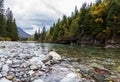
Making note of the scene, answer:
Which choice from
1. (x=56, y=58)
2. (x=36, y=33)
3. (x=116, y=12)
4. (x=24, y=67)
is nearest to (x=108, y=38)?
(x=116, y=12)

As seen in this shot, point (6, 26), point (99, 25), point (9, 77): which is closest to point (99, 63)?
point (9, 77)

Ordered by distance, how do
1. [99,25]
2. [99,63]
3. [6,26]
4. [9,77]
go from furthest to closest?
[6,26] → [99,25] → [99,63] → [9,77]

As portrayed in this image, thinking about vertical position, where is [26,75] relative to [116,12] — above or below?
below

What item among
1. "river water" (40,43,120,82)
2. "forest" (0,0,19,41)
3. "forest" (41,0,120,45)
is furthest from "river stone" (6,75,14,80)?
"forest" (0,0,19,41)

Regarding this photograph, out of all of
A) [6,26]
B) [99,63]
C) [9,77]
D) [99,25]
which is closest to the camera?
[9,77]

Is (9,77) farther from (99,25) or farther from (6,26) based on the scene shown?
(6,26)

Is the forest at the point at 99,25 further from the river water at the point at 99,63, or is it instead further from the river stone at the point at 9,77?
the river stone at the point at 9,77

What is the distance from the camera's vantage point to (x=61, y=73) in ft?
32.1

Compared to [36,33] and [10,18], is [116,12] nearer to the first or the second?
[10,18]

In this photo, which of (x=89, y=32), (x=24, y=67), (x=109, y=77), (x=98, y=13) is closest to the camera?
(x=109, y=77)

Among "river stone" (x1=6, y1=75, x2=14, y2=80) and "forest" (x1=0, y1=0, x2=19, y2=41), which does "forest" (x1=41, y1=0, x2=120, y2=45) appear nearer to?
"forest" (x1=0, y1=0, x2=19, y2=41)

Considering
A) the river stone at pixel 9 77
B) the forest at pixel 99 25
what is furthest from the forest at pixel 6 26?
the river stone at pixel 9 77

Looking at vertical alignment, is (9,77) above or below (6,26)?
below

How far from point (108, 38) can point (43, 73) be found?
44142 mm
